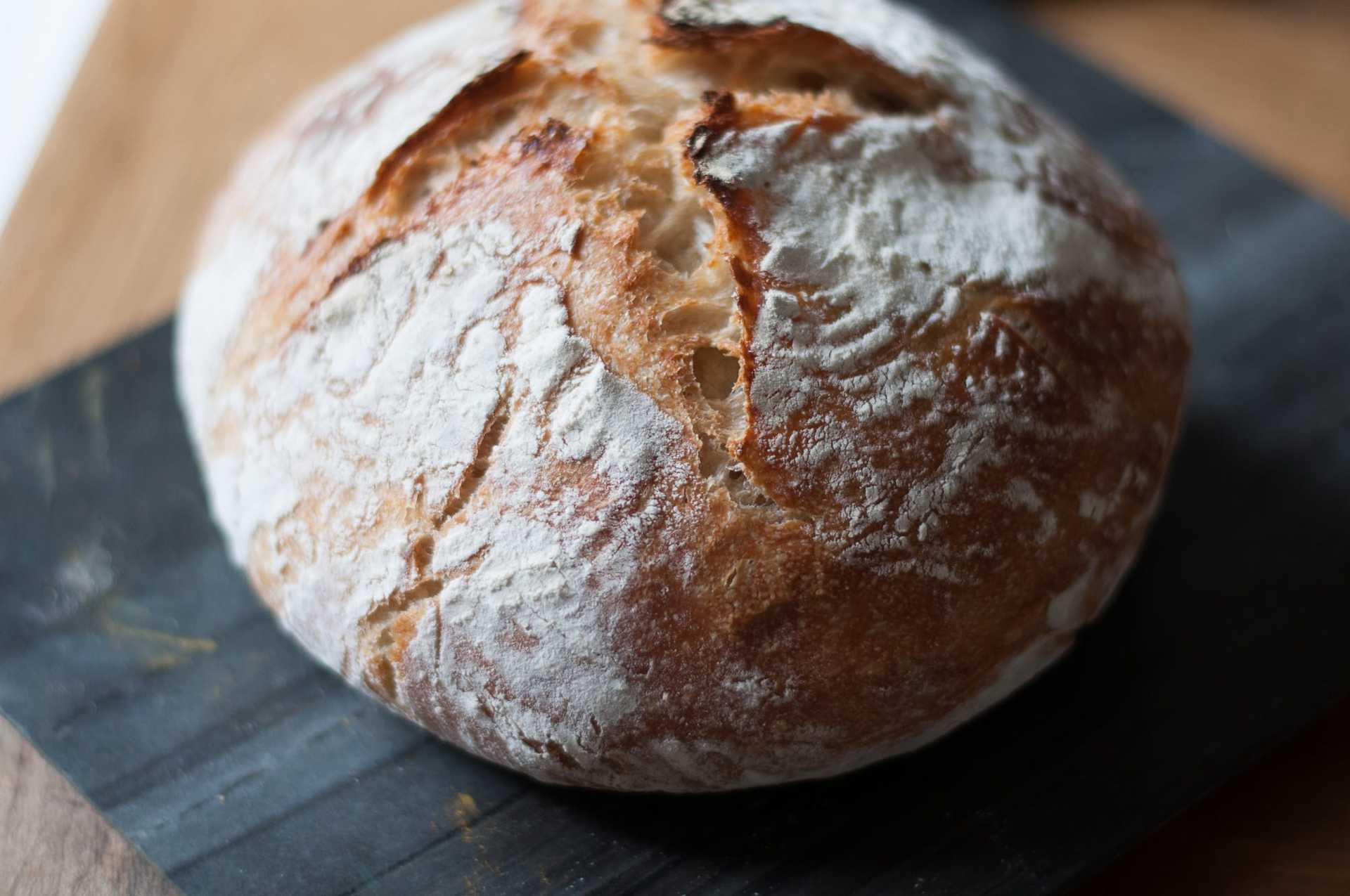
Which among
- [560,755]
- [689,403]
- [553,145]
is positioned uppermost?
[553,145]

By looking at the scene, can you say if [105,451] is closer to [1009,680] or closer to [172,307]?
[172,307]

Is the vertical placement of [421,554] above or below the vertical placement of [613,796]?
above

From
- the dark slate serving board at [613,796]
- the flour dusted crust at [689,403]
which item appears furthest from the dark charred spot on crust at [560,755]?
the dark slate serving board at [613,796]

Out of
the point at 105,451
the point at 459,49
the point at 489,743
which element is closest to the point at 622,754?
the point at 489,743

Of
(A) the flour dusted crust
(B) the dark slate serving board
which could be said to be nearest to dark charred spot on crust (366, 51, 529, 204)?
(A) the flour dusted crust

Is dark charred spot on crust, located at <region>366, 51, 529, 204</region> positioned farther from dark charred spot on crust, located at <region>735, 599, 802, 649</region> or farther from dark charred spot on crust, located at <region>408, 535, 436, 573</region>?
dark charred spot on crust, located at <region>735, 599, 802, 649</region>

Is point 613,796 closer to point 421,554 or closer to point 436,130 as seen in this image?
point 421,554

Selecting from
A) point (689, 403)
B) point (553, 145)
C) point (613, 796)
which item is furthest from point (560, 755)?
point (553, 145)
